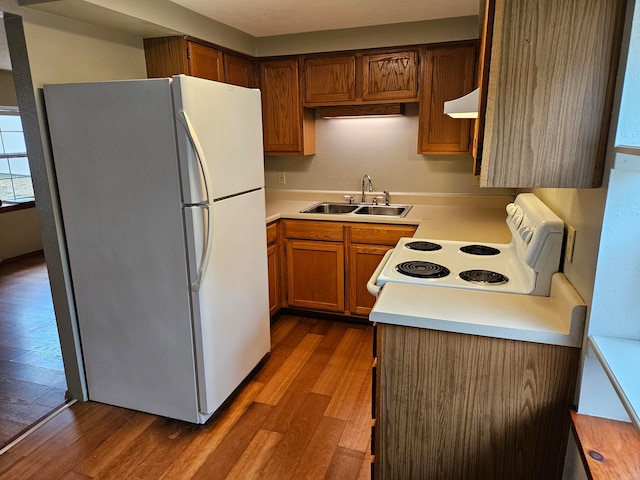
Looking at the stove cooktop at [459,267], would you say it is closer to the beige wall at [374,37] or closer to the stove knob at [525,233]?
the stove knob at [525,233]

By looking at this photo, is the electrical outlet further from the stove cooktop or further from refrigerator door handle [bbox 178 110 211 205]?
refrigerator door handle [bbox 178 110 211 205]

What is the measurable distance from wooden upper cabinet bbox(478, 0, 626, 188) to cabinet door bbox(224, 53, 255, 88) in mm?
2343

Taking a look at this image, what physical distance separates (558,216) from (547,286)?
26cm

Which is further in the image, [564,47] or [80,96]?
[80,96]

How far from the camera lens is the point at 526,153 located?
1.19 m

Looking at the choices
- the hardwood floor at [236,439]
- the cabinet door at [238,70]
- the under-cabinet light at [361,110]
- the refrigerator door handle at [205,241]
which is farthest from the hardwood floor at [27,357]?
the under-cabinet light at [361,110]

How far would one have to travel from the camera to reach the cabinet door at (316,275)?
3240 mm

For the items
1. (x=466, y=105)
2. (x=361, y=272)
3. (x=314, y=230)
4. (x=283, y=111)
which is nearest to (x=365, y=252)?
(x=361, y=272)

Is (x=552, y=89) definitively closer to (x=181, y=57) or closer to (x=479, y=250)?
(x=479, y=250)

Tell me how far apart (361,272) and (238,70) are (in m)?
1.80

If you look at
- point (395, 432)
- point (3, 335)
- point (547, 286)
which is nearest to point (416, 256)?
point (547, 286)

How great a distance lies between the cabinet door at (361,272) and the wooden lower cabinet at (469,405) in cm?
167

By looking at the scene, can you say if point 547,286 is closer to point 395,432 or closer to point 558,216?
point 558,216

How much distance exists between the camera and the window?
18.0 ft
